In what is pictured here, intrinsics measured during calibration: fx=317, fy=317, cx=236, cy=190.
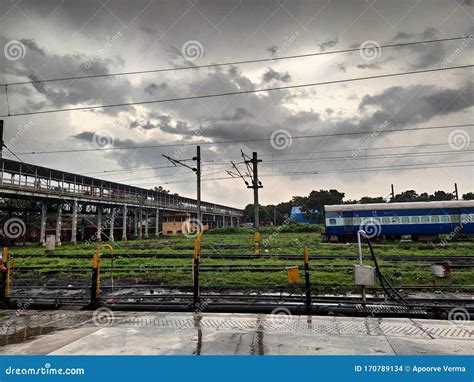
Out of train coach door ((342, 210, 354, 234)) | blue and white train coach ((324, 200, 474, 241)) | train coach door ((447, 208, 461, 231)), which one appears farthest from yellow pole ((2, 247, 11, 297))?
train coach door ((447, 208, 461, 231))

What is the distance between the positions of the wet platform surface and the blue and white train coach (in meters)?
21.6

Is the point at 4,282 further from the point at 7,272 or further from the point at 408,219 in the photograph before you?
the point at 408,219

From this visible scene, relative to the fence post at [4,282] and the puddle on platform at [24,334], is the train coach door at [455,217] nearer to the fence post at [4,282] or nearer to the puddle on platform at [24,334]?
the puddle on platform at [24,334]

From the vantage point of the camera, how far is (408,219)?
1026 inches

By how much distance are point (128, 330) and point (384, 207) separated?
25.3 meters

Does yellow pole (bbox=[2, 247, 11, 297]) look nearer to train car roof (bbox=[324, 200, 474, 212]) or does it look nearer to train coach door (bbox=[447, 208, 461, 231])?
train car roof (bbox=[324, 200, 474, 212])

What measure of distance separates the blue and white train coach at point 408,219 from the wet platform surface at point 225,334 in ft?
71.0

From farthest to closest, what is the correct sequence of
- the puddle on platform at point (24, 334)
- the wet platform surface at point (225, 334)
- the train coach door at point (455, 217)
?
the train coach door at point (455, 217), the puddle on platform at point (24, 334), the wet platform surface at point (225, 334)

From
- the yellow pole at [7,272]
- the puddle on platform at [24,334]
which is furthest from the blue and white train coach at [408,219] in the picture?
the puddle on platform at [24,334]

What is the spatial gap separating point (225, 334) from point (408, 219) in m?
25.3

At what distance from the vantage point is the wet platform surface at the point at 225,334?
176 inches

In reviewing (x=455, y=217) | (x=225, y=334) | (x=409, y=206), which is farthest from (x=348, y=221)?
(x=225, y=334)
